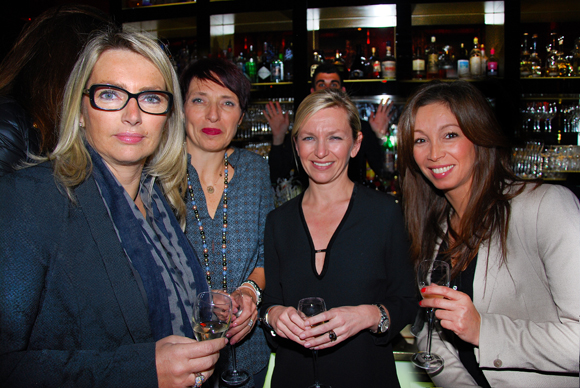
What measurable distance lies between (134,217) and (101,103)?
393 mm

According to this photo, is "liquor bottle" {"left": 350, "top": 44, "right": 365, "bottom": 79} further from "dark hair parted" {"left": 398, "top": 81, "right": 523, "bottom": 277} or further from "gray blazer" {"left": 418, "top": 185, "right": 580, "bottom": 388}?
"gray blazer" {"left": 418, "top": 185, "right": 580, "bottom": 388}

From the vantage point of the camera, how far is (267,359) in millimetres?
1901

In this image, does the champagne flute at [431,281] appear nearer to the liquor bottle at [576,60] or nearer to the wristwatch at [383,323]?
the wristwatch at [383,323]

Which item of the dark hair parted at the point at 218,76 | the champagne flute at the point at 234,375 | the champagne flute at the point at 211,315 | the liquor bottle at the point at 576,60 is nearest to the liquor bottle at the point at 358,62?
the liquor bottle at the point at 576,60

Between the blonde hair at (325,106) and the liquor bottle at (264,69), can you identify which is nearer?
the blonde hair at (325,106)

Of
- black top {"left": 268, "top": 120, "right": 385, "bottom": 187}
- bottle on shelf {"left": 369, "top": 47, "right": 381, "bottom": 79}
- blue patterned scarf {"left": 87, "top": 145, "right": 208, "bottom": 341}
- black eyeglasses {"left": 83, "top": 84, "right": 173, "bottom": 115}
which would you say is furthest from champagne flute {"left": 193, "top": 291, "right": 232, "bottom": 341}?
bottle on shelf {"left": 369, "top": 47, "right": 381, "bottom": 79}

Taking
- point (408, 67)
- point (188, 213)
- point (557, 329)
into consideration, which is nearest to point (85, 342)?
point (188, 213)

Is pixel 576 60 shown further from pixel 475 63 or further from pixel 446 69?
pixel 446 69

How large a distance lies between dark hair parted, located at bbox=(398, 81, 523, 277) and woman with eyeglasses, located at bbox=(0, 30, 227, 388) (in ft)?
3.23

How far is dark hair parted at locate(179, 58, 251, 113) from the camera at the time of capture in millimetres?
1923

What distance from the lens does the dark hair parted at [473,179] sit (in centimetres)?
154

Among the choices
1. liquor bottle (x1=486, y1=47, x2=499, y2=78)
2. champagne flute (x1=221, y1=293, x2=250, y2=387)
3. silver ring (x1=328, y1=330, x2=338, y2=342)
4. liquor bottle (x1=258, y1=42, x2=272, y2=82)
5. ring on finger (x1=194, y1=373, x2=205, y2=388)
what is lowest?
champagne flute (x1=221, y1=293, x2=250, y2=387)

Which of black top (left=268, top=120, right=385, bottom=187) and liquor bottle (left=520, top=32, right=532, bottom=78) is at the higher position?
liquor bottle (left=520, top=32, right=532, bottom=78)

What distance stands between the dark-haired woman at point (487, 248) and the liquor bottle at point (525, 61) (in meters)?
2.90
